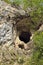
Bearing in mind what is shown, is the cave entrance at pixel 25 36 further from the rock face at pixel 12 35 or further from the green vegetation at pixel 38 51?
the green vegetation at pixel 38 51

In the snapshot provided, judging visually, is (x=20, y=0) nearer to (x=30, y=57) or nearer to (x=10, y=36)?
(x=10, y=36)

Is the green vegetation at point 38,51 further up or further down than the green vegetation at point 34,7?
further down

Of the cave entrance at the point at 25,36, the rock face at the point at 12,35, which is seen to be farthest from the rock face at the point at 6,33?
the cave entrance at the point at 25,36

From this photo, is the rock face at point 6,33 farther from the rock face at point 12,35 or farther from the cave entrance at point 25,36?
the cave entrance at point 25,36

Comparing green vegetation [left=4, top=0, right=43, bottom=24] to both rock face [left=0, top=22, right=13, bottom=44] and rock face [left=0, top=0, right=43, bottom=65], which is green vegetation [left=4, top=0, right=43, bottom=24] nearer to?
rock face [left=0, top=0, right=43, bottom=65]

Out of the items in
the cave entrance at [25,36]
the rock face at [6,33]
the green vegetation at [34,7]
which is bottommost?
the cave entrance at [25,36]

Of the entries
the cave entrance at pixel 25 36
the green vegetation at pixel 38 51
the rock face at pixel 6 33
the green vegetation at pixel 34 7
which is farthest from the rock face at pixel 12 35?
the green vegetation at pixel 34 7

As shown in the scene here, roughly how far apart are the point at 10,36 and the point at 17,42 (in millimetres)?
794

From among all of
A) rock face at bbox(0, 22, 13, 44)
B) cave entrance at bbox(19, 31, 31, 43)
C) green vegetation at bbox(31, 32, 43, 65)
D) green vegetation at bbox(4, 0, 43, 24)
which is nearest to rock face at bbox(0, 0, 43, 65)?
rock face at bbox(0, 22, 13, 44)

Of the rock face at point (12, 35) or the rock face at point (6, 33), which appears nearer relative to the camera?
the rock face at point (12, 35)

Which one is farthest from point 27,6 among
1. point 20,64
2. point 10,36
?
point 20,64

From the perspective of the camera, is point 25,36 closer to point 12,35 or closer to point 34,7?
point 12,35

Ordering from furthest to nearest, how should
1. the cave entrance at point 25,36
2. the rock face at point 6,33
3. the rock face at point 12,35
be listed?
the cave entrance at point 25,36, the rock face at point 6,33, the rock face at point 12,35

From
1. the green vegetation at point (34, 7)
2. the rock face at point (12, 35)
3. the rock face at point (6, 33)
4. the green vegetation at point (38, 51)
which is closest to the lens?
the green vegetation at point (38, 51)
